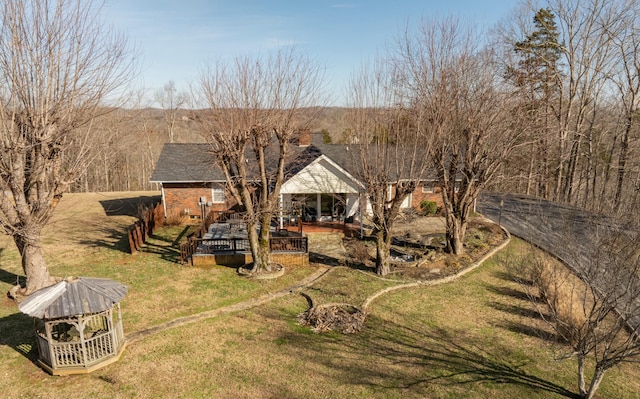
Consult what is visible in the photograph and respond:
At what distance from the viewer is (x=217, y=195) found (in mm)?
24969

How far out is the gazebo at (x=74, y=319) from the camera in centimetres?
846

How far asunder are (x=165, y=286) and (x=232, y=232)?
6.05m

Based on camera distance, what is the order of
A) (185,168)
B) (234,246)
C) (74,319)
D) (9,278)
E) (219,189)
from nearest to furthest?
(74,319) → (9,278) → (234,246) → (219,189) → (185,168)

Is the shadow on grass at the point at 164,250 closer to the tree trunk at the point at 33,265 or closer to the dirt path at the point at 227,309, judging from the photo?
the tree trunk at the point at 33,265

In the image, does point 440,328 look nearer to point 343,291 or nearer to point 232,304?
point 343,291

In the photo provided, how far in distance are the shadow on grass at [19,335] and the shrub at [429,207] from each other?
22.9 metres

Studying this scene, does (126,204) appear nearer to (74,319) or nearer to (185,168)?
(185,168)

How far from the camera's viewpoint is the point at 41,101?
1061 centimetres

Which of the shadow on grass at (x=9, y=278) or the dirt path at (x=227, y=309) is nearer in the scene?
the dirt path at (x=227, y=309)

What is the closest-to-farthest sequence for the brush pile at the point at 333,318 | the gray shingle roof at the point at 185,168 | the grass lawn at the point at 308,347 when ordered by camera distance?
the grass lawn at the point at 308,347
the brush pile at the point at 333,318
the gray shingle roof at the point at 185,168

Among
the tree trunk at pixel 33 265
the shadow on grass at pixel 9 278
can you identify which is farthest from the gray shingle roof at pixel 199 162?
the tree trunk at pixel 33 265

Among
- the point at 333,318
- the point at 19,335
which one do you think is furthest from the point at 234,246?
the point at 19,335

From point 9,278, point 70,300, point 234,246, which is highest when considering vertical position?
point 70,300

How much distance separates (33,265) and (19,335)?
9.00 feet
